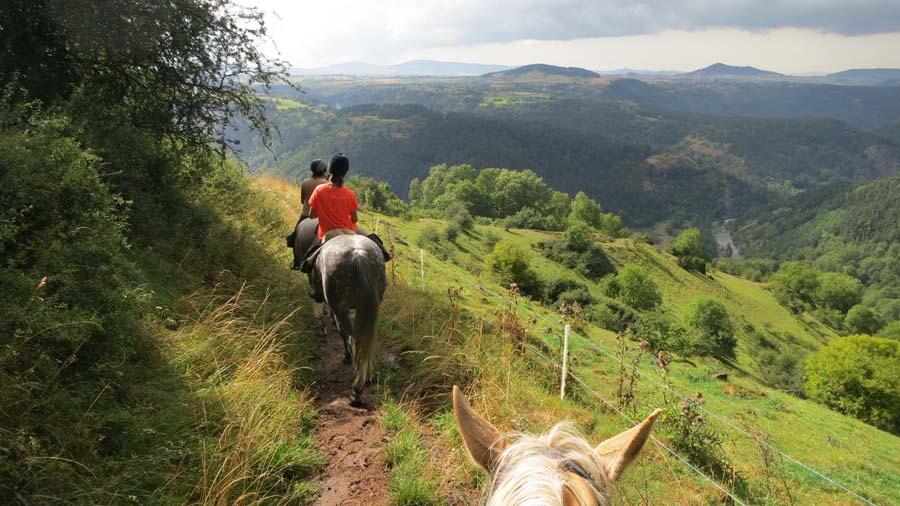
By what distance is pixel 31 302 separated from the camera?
10.8 feet

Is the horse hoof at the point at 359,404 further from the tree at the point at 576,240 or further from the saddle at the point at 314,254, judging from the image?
the tree at the point at 576,240

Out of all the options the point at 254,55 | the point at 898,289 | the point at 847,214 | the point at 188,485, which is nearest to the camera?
the point at 188,485

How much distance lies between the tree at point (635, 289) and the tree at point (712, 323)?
412cm

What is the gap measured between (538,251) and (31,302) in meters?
58.1

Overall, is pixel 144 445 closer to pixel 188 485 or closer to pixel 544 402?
pixel 188 485

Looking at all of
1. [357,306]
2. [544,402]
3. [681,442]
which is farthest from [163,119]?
[681,442]

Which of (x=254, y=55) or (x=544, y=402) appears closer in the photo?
(x=544, y=402)

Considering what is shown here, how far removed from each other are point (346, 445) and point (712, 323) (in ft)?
171

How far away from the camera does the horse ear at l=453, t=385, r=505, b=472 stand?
179 cm

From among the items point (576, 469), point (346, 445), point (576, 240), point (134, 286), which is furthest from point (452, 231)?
point (576, 469)

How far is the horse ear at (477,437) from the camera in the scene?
1793mm

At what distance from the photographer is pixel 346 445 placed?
4.87 m

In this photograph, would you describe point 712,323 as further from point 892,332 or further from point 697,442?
point 697,442

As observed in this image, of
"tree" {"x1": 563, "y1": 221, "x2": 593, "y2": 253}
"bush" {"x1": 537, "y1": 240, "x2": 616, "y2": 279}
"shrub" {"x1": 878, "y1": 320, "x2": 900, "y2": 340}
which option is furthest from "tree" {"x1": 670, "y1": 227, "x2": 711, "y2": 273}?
"shrub" {"x1": 878, "y1": 320, "x2": 900, "y2": 340}
